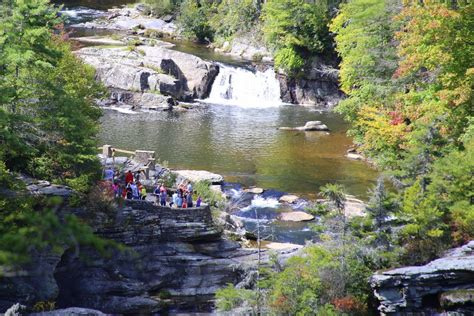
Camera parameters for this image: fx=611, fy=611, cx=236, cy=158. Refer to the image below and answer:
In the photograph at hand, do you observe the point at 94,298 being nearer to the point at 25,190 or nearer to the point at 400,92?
the point at 25,190

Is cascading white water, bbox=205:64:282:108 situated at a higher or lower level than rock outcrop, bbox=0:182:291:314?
higher

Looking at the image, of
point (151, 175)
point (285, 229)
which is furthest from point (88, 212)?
point (285, 229)

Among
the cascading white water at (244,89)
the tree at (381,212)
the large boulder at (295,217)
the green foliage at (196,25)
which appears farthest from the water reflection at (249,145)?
the green foliage at (196,25)

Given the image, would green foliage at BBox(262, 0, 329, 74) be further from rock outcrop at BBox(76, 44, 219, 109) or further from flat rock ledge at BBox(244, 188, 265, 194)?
flat rock ledge at BBox(244, 188, 265, 194)

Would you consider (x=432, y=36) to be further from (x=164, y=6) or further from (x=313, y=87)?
(x=164, y=6)

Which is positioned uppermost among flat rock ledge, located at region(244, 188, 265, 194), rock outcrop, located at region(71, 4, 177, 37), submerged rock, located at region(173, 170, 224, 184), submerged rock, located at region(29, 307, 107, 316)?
rock outcrop, located at region(71, 4, 177, 37)

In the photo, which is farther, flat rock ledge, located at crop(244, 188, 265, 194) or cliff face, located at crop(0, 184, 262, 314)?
flat rock ledge, located at crop(244, 188, 265, 194)

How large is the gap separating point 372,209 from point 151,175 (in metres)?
14.0

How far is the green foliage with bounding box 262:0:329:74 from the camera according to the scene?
2500 inches

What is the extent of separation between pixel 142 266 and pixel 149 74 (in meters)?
36.5

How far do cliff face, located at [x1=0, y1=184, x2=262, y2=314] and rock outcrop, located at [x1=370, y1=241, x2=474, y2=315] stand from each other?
6.53 metres

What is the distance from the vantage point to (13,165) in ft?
84.8

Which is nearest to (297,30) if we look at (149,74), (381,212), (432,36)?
(149,74)

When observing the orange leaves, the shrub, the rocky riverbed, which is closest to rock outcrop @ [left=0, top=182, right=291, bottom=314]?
the orange leaves
